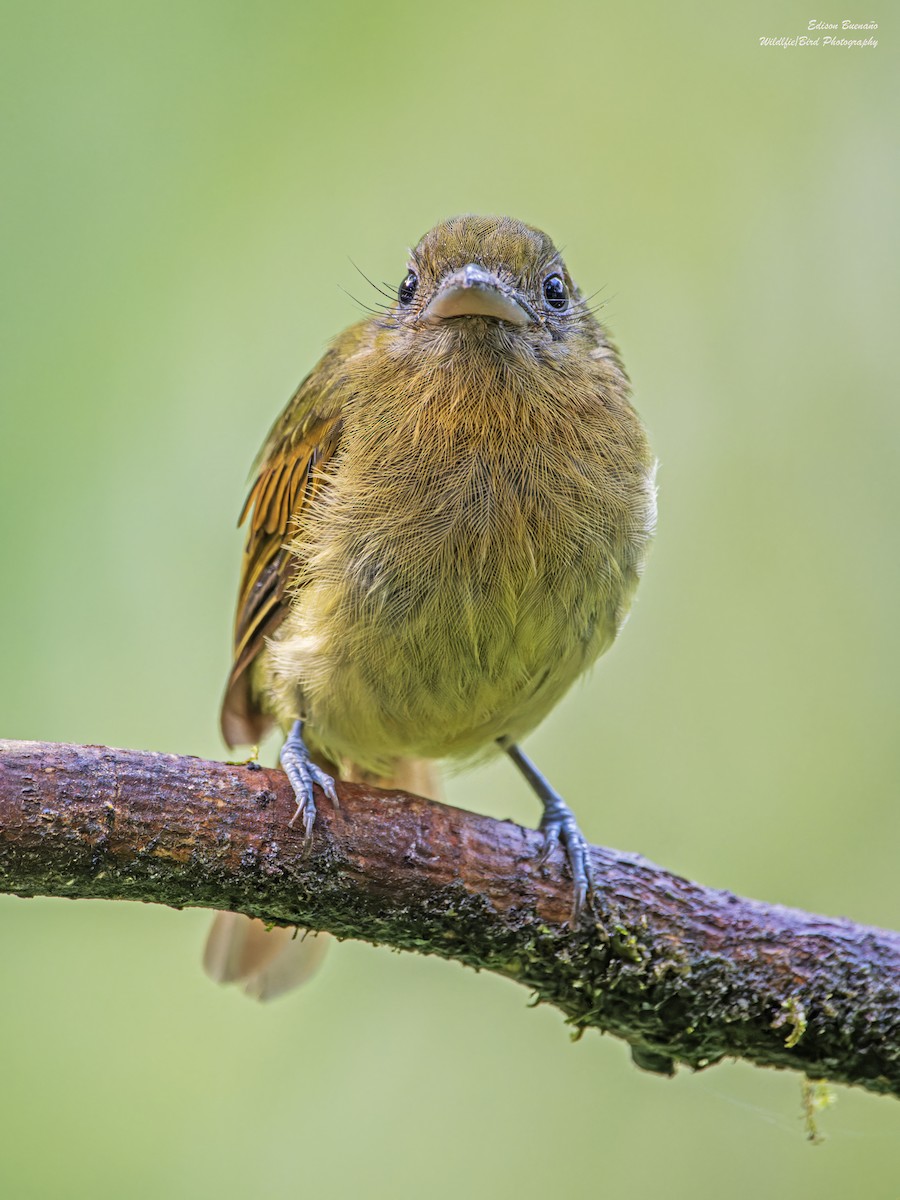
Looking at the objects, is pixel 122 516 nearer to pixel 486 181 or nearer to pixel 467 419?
pixel 486 181

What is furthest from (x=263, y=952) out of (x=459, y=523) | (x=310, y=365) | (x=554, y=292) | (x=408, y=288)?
(x=310, y=365)

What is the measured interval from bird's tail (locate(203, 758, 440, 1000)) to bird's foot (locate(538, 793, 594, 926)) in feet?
2.26

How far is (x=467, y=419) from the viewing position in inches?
131

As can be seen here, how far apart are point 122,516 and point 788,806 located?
11.1ft

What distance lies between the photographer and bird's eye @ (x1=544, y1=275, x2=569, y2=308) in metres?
3.69

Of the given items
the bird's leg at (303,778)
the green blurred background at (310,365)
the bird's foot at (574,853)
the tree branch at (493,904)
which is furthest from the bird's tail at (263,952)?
the green blurred background at (310,365)

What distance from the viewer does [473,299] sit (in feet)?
10.9

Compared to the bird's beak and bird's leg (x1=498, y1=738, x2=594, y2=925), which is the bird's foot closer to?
bird's leg (x1=498, y1=738, x2=594, y2=925)

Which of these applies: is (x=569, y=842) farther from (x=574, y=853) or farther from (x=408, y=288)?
(x=408, y=288)

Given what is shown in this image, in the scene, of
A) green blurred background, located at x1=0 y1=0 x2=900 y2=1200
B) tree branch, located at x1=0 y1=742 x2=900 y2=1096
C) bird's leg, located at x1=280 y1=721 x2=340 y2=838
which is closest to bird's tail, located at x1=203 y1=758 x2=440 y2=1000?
bird's leg, located at x1=280 y1=721 x2=340 y2=838

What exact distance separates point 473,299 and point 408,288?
1.56 feet

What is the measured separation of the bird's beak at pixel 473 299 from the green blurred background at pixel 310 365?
247 cm

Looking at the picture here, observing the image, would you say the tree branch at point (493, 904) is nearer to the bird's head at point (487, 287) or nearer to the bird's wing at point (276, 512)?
the bird's wing at point (276, 512)

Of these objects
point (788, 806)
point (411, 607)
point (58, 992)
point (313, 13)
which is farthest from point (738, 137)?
point (58, 992)
